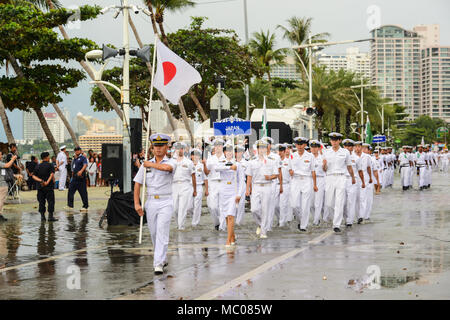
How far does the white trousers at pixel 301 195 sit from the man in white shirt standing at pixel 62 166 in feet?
60.8

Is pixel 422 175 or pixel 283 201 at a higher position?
pixel 283 201

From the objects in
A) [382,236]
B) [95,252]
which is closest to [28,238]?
[95,252]

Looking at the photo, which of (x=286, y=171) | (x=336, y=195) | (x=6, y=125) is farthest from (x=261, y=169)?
(x=6, y=125)

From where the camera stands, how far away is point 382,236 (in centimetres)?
1335

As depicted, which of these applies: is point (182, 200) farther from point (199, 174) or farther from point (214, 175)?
point (199, 174)

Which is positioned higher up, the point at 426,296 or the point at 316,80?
the point at 316,80

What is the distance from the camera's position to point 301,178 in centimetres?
1536

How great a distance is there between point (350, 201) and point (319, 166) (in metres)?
1.11

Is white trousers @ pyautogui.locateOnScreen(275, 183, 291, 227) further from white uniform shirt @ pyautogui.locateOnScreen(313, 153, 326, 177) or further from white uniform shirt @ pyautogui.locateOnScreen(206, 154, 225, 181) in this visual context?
white uniform shirt @ pyautogui.locateOnScreen(206, 154, 225, 181)

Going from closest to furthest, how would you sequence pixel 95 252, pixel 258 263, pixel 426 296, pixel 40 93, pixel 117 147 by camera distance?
1. pixel 426 296
2. pixel 258 263
3. pixel 95 252
4. pixel 117 147
5. pixel 40 93

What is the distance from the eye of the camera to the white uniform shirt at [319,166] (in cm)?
1574

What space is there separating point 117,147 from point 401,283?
10.1 metres
